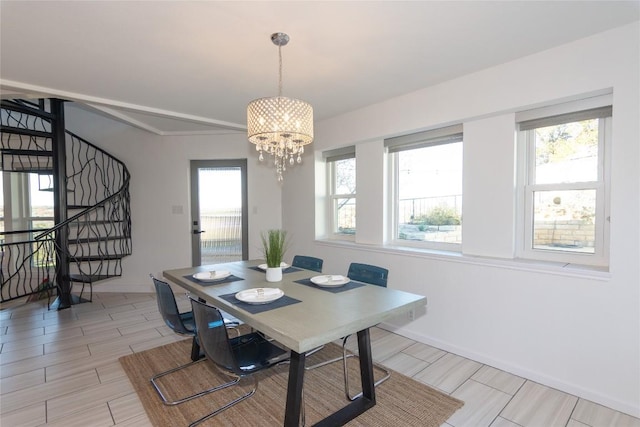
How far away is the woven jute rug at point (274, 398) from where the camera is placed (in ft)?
6.32

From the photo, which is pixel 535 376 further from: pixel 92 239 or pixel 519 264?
pixel 92 239

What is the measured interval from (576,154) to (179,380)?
350 centimetres

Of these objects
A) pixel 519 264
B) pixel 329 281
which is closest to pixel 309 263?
pixel 329 281

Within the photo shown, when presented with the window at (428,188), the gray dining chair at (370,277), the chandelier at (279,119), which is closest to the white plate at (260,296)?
the gray dining chair at (370,277)

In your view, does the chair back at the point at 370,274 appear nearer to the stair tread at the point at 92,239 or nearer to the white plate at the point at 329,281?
the white plate at the point at 329,281

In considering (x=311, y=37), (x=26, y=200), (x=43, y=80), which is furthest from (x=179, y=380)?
(x=26, y=200)

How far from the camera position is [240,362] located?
1.83 metres

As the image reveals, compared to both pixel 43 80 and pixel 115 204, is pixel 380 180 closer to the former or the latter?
pixel 43 80

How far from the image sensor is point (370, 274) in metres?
2.62

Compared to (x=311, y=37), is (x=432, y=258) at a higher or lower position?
lower

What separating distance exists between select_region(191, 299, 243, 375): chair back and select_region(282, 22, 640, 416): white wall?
2042 mm

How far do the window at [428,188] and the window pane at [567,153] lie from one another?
2.19ft

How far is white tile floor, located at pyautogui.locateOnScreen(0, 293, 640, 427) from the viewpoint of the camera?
1.95 metres

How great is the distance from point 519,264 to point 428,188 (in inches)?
46.7
